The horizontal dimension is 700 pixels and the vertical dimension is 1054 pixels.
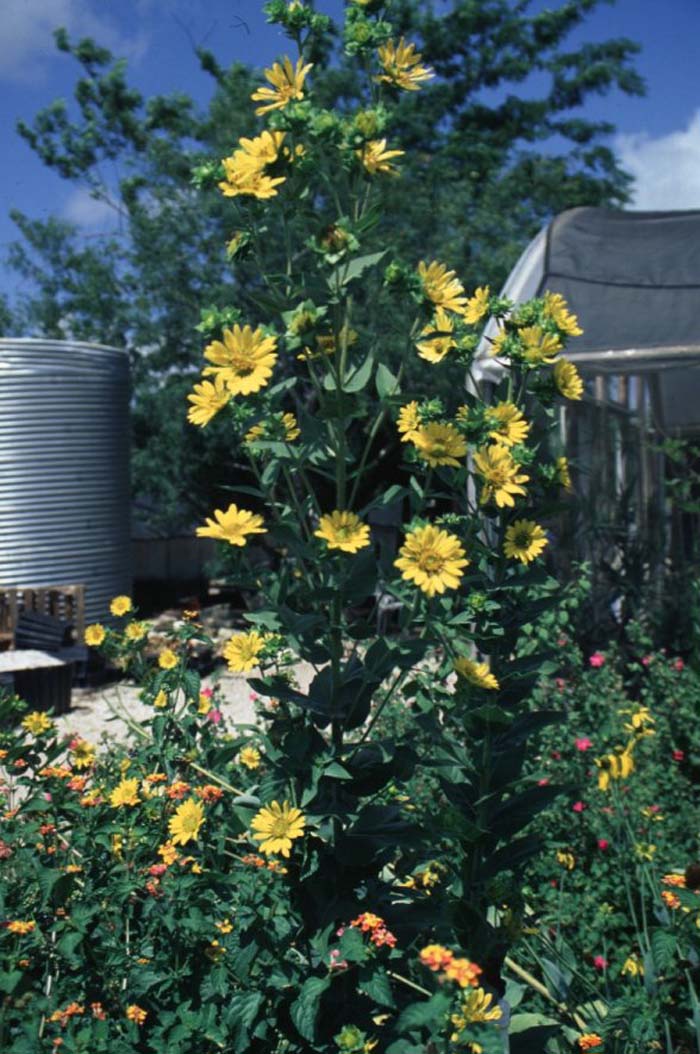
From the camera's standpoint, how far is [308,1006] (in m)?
1.84

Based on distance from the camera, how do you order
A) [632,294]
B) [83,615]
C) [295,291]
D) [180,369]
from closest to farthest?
[295,291], [632,294], [83,615], [180,369]

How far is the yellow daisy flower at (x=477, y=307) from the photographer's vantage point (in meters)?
2.24

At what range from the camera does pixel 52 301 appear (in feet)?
59.8

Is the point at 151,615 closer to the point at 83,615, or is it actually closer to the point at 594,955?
the point at 83,615

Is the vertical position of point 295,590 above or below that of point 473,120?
below

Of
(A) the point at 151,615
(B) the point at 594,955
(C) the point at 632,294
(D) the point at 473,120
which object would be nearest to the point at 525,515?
(B) the point at 594,955

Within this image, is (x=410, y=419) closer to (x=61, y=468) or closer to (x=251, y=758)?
(x=251, y=758)

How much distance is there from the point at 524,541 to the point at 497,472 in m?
0.16

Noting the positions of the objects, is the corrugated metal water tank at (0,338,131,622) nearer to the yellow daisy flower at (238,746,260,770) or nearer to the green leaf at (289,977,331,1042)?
the yellow daisy flower at (238,746,260,770)

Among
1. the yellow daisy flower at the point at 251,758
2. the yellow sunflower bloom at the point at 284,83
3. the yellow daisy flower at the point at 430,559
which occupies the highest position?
the yellow sunflower bloom at the point at 284,83

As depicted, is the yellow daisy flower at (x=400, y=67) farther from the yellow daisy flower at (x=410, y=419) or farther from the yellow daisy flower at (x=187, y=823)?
the yellow daisy flower at (x=187, y=823)

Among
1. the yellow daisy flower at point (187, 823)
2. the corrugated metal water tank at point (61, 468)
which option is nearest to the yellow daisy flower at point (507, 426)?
the yellow daisy flower at point (187, 823)

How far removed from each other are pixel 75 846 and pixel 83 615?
26.7 feet

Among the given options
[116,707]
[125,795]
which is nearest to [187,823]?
[125,795]
